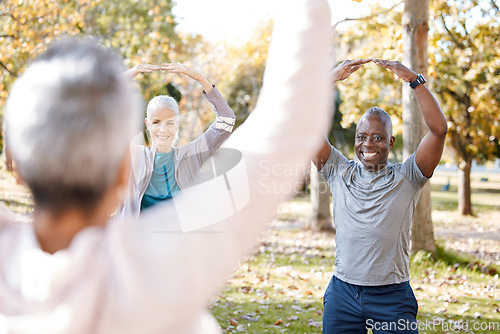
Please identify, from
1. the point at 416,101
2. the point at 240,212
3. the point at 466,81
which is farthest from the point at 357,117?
the point at 240,212

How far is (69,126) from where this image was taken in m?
0.76

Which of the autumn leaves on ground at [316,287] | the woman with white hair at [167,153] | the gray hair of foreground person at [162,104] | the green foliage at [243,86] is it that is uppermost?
the green foliage at [243,86]

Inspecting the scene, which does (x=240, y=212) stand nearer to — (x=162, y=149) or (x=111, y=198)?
(x=111, y=198)

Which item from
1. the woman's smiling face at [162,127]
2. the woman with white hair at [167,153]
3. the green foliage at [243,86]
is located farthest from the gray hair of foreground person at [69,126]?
the green foliage at [243,86]

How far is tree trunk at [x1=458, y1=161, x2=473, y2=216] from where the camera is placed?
53.5 ft

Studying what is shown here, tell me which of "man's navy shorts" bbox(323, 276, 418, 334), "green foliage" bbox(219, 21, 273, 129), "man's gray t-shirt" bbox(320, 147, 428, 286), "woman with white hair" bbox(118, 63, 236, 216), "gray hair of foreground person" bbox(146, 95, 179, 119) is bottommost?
"man's navy shorts" bbox(323, 276, 418, 334)

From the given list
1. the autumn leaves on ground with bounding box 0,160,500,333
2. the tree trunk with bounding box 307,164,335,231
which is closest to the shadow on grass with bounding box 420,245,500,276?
the autumn leaves on ground with bounding box 0,160,500,333

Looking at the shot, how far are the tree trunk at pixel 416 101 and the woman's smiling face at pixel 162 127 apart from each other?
5290 millimetres

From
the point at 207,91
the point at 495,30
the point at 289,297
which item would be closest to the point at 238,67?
the point at 495,30

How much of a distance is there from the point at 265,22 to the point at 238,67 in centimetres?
1003

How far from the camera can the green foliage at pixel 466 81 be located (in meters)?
13.6

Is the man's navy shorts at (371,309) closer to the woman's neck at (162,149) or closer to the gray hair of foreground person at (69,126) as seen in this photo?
the woman's neck at (162,149)

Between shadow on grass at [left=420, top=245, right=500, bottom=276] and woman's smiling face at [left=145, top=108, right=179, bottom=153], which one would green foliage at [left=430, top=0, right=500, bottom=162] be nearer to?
shadow on grass at [left=420, top=245, right=500, bottom=276]

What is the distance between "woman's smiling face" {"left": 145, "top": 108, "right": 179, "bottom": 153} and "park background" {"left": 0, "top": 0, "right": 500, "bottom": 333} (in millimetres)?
984
